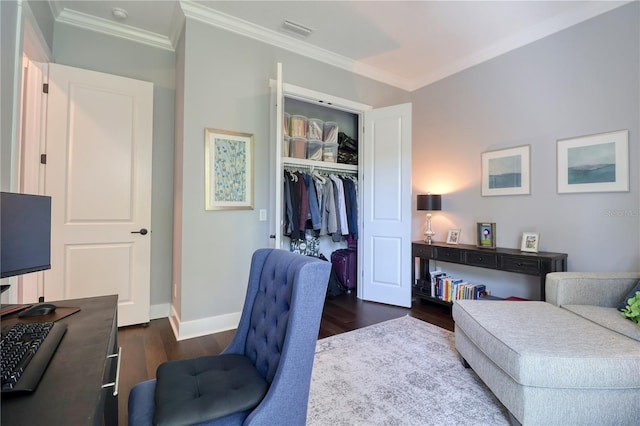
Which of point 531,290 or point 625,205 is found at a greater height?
point 625,205

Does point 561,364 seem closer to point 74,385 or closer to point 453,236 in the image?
point 74,385

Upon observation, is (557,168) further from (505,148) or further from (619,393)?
(619,393)

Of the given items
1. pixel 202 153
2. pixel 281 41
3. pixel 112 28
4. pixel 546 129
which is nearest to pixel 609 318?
pixel 546 129

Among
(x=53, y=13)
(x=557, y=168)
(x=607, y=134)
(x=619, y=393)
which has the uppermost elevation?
(x=53, y=13)

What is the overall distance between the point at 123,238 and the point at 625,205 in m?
4.38

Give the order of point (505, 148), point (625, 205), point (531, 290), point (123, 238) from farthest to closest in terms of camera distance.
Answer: point (505, 148), point (531, 290), point (123, 238), point (625, 205)

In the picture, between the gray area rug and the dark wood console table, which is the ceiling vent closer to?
the dark wood console table

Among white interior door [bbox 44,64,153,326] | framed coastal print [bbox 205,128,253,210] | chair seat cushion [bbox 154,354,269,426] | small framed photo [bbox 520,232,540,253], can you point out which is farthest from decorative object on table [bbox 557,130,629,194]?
white interior door [bbox 44,64,153,326]

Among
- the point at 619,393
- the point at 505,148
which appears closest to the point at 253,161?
the point at 505,148

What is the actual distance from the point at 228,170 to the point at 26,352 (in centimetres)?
208

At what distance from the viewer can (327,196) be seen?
3600 mm

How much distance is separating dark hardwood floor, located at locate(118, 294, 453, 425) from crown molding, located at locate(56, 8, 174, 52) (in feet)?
9.19

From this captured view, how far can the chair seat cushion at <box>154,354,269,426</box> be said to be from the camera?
0.91m

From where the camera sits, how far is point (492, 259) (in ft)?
9.34
